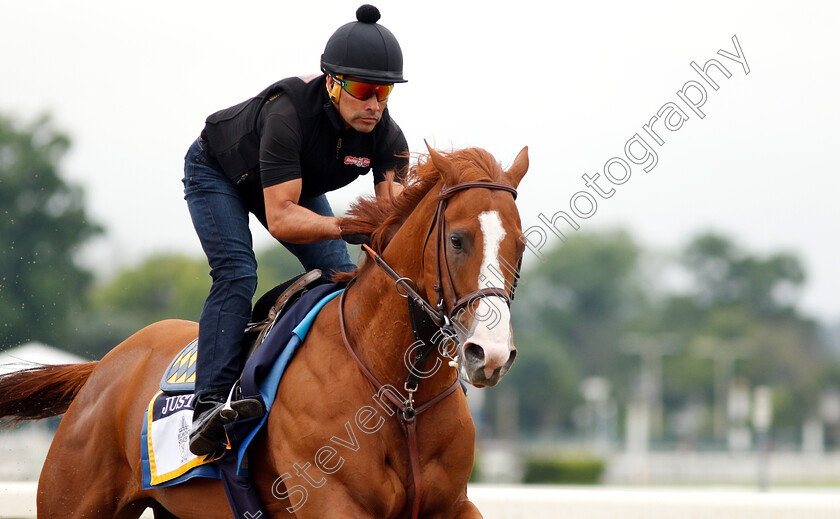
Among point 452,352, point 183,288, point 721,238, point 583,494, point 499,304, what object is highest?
point 499,304

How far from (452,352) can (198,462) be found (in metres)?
1.61

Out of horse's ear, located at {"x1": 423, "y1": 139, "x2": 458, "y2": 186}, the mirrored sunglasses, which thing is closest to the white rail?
the mirrored sunglasses

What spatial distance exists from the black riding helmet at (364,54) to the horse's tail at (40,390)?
3.00 meters

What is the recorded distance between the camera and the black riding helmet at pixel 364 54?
4871mm

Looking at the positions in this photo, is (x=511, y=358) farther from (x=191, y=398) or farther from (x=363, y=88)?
(x=191, y=398)

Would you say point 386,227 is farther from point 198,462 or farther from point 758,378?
point 758,378

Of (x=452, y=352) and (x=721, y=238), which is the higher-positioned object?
(x=452, y=352)

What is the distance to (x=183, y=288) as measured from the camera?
240 feet

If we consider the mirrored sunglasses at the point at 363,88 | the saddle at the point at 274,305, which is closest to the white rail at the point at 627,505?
the saddle at the point at 274,305

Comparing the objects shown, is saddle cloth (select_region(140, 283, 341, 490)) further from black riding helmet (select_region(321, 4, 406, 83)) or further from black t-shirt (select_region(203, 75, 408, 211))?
black riding helmet (select_region(321, 4, 406, 83))

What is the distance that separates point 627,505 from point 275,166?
15.9 feet

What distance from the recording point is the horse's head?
150 inches

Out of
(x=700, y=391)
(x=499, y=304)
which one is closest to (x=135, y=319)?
(x=700, y=391)

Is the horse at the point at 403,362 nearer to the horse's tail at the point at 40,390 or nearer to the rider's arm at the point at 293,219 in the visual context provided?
the rider's arm at the point at 293,219
